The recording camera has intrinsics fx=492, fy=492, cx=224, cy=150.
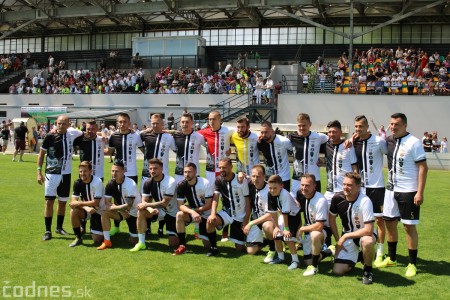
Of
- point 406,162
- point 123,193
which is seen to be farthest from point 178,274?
point 406,162

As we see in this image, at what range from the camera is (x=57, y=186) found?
8414 mm

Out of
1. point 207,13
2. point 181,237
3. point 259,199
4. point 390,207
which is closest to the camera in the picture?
point 390,207

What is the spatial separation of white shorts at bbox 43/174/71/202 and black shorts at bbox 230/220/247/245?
3.02 meters

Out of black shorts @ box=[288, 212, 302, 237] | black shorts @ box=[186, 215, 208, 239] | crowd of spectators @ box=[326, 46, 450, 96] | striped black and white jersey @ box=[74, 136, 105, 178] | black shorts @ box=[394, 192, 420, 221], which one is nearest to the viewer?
black shorts @ box=[394, 192, 420, 221]

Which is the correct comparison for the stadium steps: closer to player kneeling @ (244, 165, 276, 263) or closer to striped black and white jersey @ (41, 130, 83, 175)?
striped black and white jersey @ (41, 130, 83, 175)

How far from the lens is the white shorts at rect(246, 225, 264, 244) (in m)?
7.35

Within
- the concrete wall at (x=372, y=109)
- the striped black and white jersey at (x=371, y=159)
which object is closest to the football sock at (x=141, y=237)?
the striped black and white jersey at (x=371, y=159)

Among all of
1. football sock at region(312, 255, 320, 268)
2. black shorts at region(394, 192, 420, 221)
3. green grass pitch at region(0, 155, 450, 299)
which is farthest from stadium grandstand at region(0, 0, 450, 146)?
football sock at region(312, 255, 320, 268)

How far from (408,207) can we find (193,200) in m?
3.12

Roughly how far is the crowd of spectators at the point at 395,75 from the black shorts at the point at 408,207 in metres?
21.8

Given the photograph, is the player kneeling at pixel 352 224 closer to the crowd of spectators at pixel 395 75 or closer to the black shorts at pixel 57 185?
the black shorts at pixel 57 185

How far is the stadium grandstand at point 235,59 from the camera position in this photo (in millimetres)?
28016

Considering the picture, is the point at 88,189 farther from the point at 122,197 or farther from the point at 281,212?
the point at 281,212

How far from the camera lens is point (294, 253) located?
21.7 ft
